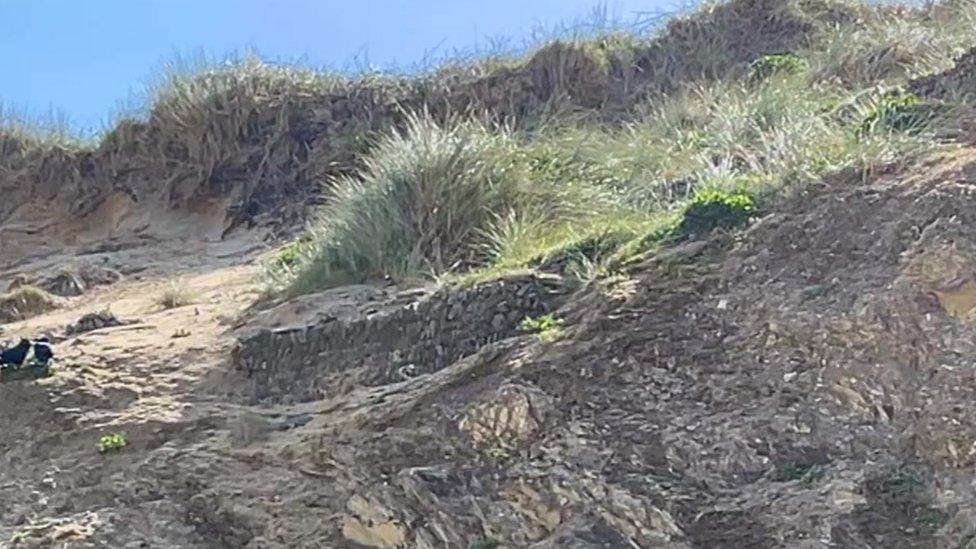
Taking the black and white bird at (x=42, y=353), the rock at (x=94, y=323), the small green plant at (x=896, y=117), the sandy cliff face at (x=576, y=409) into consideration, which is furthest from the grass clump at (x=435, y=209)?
the small green plant at (x=896, y=117)

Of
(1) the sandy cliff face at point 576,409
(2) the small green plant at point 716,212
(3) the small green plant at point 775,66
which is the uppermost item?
(3) the small green plant at point 775,66

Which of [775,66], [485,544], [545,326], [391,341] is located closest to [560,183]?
[391,341]

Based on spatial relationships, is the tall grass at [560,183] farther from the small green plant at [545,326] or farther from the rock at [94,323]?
the rock at [94,323]

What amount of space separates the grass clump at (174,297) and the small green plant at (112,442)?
2.40m

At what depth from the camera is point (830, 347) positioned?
4.80 meters

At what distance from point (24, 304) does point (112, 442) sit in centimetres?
398

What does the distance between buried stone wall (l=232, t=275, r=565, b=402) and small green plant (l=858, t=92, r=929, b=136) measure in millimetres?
2083

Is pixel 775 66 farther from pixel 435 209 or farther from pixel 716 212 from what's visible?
pixel 716 212

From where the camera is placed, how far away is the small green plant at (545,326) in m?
5.47

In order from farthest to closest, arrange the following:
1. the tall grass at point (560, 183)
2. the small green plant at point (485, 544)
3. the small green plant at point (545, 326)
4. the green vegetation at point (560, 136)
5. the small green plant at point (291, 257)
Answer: the small green plant at point (291, 257)
the green vegetation at point (560, 136)
the tall grass at point (560, 183)
the small green plant at point (545, 326)
the small green plant at point (485, 544)

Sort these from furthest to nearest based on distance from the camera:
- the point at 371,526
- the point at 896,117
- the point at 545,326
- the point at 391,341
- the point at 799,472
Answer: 1. the point at 896,117
2. the point at 391,341
3. the point at 545,326
4. the point at 371,526
5. the point at 799,472

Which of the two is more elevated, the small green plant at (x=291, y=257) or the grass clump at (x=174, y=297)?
the small green plant at (x=291, y=257)

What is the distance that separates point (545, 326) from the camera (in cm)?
559

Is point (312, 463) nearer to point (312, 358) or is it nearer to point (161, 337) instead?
point (312, 358)
